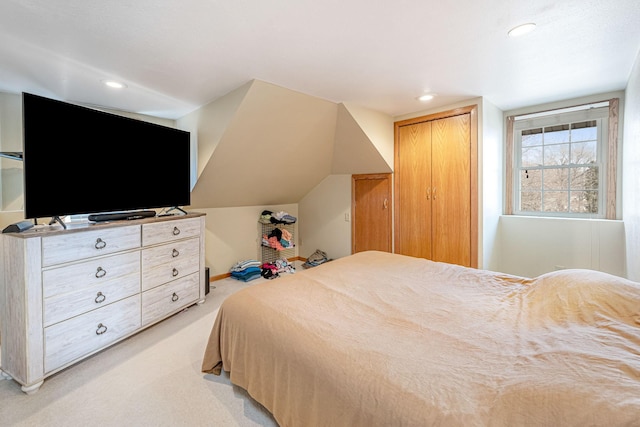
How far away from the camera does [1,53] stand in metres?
1.89

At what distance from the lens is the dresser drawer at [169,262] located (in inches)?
95.5

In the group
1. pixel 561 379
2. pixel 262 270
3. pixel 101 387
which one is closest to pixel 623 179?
pixel 561 379

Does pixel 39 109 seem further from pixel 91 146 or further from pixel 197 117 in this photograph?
pixel 197 117

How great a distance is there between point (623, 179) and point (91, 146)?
15.2ft

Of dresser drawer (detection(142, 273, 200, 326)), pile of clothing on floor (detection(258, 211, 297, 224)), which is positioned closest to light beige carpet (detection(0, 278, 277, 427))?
dresser drawer (detection(142, 273, 200, 326))

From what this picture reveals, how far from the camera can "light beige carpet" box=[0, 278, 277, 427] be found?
4.98 feet

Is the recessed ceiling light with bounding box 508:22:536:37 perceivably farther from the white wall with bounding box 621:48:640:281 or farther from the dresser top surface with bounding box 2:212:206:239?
the dresser top surface with bounding box 2:212:206:239

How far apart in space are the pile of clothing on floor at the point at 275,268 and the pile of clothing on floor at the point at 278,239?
0.22 metres

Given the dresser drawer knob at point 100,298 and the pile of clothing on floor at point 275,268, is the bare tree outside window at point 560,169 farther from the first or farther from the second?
the dresser drawer knob at point 100,298

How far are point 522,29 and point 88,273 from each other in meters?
3.29

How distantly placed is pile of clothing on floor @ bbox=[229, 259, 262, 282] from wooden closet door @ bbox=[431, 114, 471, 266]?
2393mm

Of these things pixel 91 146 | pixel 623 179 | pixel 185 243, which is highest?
pixel 91 146

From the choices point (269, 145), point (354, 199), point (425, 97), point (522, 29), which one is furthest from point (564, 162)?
point (269, 145)

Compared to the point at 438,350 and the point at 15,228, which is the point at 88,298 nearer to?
the point at 15,228
